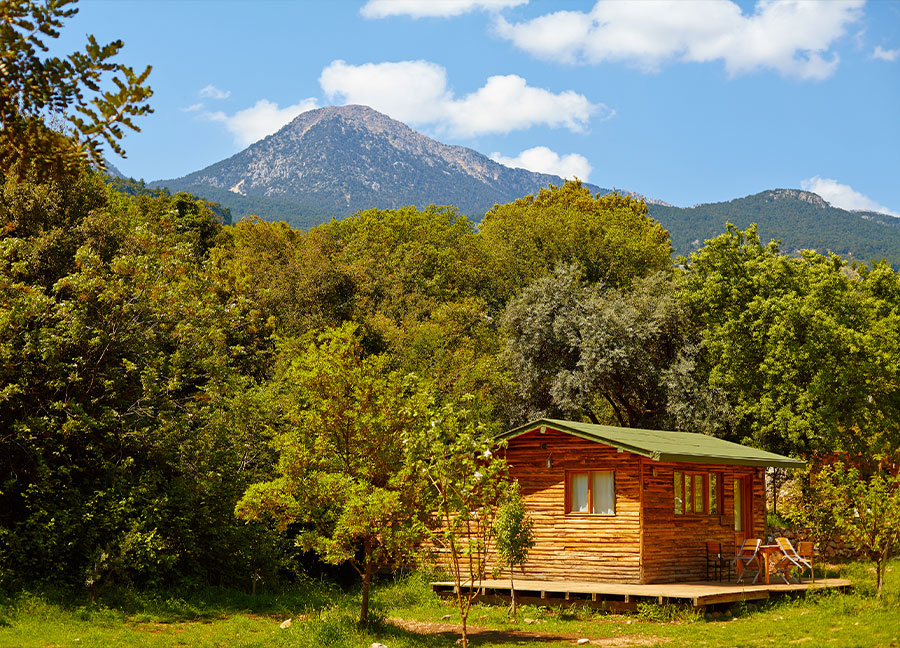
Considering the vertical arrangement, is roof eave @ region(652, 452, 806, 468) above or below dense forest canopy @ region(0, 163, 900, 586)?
A: below

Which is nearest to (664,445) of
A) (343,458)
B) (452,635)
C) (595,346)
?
(452,635)

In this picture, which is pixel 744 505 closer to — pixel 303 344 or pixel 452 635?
pixel 452 635

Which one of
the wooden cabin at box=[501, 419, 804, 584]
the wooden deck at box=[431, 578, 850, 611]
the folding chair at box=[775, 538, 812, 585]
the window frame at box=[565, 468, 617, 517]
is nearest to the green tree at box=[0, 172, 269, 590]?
the wooden deck at box=[431, 578, 850, 611]

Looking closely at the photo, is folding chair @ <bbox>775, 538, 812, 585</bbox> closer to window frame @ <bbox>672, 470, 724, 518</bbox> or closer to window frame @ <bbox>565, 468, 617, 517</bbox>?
window frame @ <bbox>672, 470, 724, 518</bbox>

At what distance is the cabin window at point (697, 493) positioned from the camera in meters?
19.7

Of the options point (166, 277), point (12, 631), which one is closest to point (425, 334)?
point (166, 277)

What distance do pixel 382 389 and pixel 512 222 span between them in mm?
27734

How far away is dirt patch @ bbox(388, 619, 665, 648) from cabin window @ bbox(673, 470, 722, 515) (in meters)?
5.89

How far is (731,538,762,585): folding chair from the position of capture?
62.7ft

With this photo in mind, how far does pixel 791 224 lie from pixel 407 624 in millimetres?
156994

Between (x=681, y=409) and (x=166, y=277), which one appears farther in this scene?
(x=681, y=409)

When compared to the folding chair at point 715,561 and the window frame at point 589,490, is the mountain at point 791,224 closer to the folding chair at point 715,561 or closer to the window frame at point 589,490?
the folding chair at point 715,561

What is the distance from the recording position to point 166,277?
1950 cm

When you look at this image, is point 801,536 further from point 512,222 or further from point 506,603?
point 512,222
